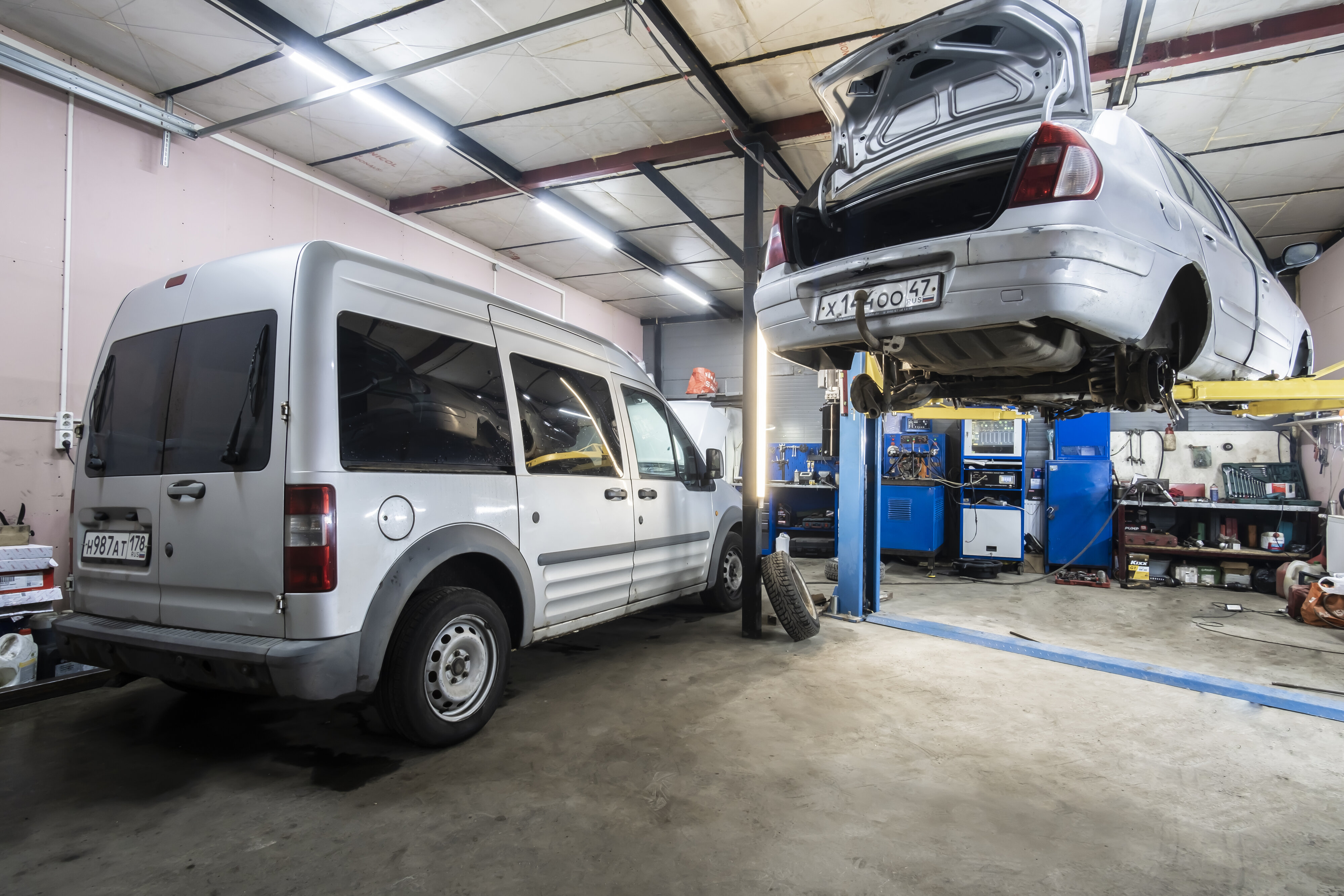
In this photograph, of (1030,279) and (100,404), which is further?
(100,404)

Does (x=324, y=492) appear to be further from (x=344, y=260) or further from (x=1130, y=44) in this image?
(x=1130, y=44)

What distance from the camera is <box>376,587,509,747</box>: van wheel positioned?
8.04 feet

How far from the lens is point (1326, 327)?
7.56 metres

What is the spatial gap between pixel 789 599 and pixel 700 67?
3866 mm

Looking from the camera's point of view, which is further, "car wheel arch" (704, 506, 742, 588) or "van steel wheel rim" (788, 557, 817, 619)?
"car wheel arch" (704, 506, 742, 588)

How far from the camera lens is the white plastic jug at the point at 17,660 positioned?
3.21m

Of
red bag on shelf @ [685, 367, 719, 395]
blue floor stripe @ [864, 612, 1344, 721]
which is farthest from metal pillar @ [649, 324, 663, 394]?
blue floor stripe @ [864, 612, 1344, 721]

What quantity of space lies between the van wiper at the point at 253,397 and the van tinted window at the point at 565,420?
103 cm

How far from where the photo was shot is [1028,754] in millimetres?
2660

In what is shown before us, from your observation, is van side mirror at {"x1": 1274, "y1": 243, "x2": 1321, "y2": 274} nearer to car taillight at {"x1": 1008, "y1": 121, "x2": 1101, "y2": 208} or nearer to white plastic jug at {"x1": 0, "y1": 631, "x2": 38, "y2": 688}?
car taillight at {"x1": 1008, "y1": 121, "x2": 1101, "y2": 208}

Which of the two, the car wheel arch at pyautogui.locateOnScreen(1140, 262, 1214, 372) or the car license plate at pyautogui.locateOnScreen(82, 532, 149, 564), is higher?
the car wheel arch at pyautogui.locateOnScreen(1140, 262, 1214, 372)

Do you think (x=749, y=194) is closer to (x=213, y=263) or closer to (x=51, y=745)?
(x=213, y=263)

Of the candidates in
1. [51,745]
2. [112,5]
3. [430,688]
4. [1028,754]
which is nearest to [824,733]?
[1028,754]

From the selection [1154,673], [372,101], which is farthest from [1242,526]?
[372,101]
